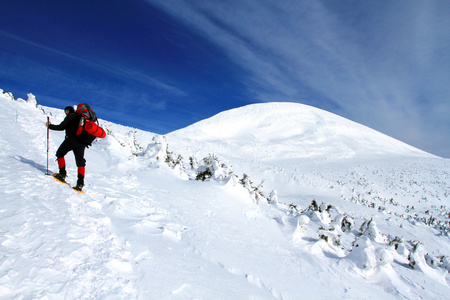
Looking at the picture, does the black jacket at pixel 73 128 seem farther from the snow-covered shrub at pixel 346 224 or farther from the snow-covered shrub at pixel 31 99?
the snow-covered shrub at pixel 31 99

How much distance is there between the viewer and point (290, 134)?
39562mm

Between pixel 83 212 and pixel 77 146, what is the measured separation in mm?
1639

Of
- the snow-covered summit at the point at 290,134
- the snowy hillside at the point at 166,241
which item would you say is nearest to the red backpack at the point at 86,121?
the snowy hillside at the point at 166,241

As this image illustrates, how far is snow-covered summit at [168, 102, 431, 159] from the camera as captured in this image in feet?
102

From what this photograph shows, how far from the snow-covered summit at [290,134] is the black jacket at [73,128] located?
77.9 ft

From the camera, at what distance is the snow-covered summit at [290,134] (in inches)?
1223

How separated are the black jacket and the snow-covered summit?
2376 cm

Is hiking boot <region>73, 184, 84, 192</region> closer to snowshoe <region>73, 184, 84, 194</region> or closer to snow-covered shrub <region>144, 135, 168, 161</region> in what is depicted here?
snowshoe <region>73, 184, 84, 194</region>

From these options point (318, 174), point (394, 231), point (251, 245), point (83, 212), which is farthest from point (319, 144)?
point (83, 212)

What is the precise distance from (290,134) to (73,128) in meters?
37.7

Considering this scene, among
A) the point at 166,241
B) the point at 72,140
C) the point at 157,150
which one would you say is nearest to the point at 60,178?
the point at 72,140

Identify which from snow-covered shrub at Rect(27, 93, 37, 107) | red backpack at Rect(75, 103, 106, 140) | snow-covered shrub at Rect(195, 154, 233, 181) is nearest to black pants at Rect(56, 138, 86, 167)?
red backpack at Rect(75, 103, 106, 140)

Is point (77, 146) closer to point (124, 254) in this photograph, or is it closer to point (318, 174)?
point (124, 254)

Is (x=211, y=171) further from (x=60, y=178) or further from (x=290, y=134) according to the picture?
(x=290, y=134)
